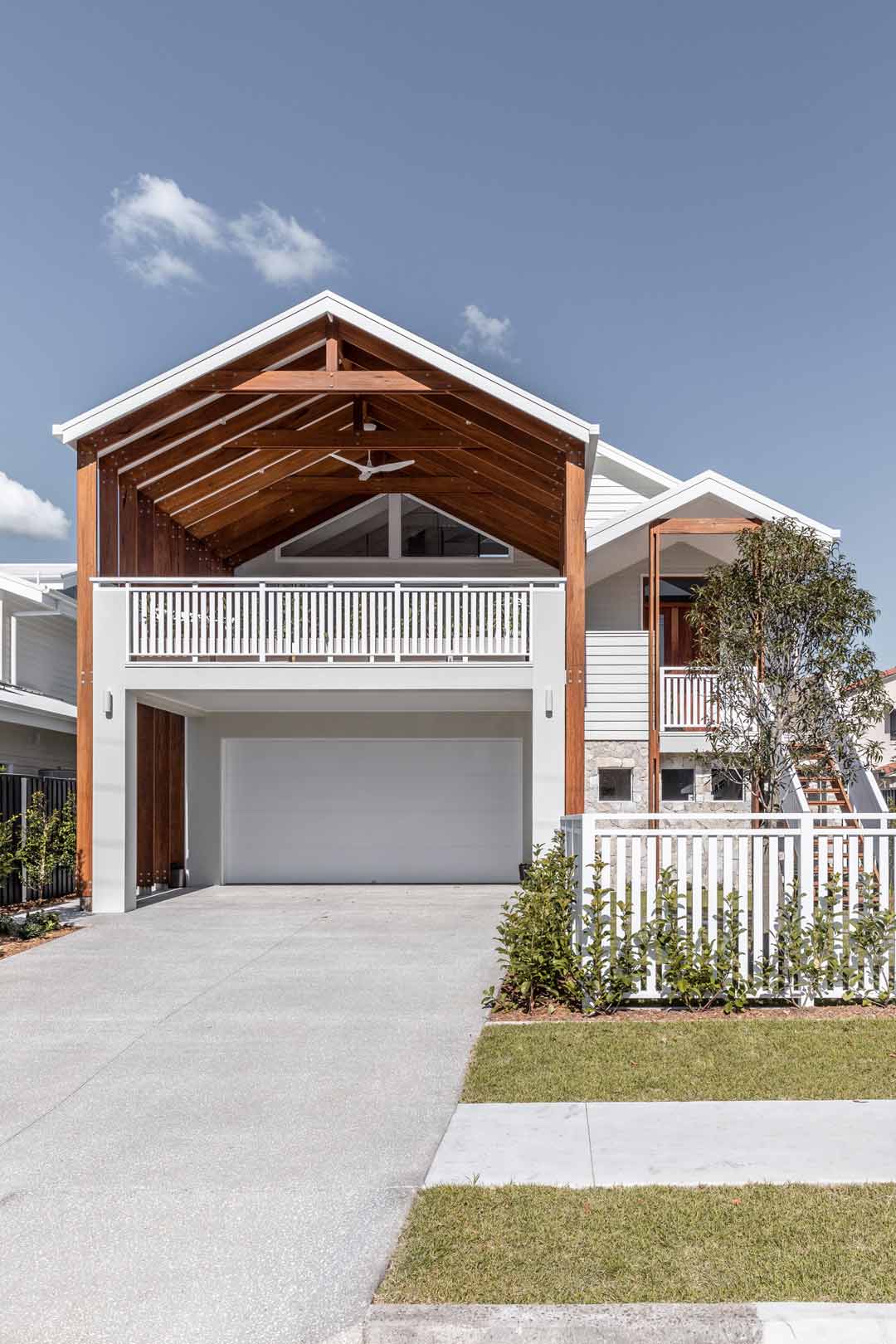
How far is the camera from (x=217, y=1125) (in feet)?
19.3

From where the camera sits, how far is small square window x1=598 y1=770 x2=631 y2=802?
1830 cm

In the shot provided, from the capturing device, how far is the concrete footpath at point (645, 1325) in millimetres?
3619

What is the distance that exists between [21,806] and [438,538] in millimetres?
8325

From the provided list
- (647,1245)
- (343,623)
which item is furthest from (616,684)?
(647,1245)

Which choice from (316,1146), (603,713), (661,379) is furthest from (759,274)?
(316,1146)

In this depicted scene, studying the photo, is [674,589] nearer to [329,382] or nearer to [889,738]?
[329,382]

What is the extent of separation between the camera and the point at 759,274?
2156 cm

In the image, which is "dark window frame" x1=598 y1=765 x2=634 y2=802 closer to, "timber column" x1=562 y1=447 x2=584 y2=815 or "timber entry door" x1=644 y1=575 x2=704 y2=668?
"timber entry door" x1=644 y1=575 x2=704 y2=668

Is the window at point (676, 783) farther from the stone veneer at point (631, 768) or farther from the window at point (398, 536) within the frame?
the window at point (398, 536)

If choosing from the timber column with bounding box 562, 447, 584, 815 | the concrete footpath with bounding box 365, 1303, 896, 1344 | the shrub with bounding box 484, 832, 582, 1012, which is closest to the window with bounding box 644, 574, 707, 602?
the timber column with bounding box 562, 447, 584, 815

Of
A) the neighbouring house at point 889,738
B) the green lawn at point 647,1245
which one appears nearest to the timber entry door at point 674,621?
the green lawn at point 647,1245

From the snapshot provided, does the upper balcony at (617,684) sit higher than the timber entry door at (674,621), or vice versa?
the timber entry door at (674,621)

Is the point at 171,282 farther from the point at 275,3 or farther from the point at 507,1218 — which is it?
the point at 507,1218

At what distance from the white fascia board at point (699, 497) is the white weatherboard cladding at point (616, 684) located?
7.95ft
